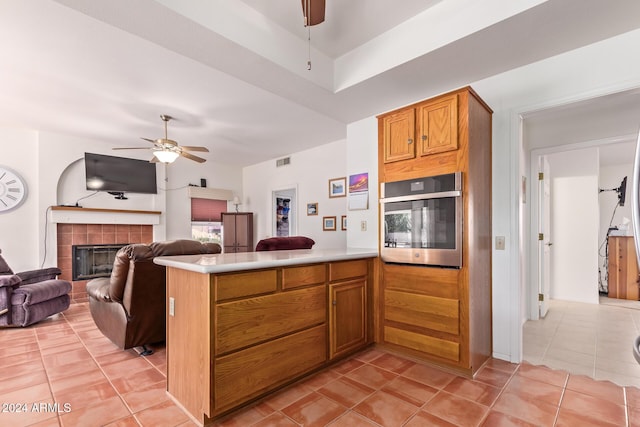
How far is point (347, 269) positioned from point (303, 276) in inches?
19.9

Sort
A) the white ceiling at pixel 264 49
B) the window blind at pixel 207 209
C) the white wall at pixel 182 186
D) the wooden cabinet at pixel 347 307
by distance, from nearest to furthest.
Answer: the white ceiling at pixel 264 49 → the wooden cabinet at pixel 347 307 → the white wall at pixel 182 186 → the window blind at pixel 207 209

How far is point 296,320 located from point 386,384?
787mm

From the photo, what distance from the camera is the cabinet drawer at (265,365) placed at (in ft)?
5.72

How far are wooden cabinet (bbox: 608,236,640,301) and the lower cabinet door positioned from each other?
198 inches

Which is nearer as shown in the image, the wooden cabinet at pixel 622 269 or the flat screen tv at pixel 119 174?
the wooden cabinet at pixel 622 269

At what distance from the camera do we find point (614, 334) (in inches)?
128

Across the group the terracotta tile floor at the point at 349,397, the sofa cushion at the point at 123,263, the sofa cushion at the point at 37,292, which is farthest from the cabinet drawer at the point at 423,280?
the sofa cushion at the point at 37,292

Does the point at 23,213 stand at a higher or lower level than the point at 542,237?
higher

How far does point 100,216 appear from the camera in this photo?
5.34 m

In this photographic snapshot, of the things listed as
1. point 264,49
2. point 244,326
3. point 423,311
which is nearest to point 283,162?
point 264,49

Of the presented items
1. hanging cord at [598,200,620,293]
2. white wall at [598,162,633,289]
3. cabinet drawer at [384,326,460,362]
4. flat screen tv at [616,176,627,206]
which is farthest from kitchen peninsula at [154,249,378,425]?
flat screen tv at [616,176,627,206]

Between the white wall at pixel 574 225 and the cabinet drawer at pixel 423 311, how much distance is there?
147 inches

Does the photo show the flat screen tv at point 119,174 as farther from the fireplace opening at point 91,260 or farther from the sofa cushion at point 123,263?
the sofa cushion at point 123,263

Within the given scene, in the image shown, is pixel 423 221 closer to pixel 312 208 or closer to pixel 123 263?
pixel 123 263
